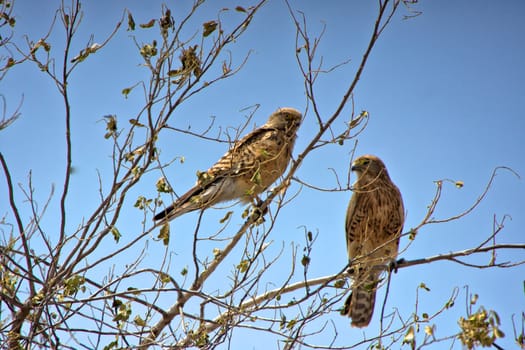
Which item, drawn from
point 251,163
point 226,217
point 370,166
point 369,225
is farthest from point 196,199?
point 370,166

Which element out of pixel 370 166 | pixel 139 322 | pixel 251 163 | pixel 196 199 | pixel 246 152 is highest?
pixel 370 166

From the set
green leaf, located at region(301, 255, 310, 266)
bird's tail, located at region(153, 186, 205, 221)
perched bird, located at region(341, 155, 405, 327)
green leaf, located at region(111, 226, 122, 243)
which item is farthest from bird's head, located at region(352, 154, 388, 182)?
green leaf, located at region(111, 226, 122, 243)

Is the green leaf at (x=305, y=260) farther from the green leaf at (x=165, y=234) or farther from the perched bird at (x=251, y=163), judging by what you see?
the perched bird at (x=251, y=163)

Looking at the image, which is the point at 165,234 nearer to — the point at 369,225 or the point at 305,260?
the point at 305,260

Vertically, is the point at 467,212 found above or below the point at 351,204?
below

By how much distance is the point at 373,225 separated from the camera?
5.15m

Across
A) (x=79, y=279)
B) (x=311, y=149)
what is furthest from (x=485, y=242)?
(x=79, y=279)

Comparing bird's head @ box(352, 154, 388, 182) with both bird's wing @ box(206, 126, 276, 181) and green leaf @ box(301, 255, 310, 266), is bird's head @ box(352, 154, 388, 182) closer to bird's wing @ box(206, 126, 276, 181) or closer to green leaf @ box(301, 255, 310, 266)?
bird's wing @ box(206, 126, 276, 181)

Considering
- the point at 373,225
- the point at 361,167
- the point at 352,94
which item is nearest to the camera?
the point at 352,94

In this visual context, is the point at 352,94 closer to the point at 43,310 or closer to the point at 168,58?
the point at 168,58

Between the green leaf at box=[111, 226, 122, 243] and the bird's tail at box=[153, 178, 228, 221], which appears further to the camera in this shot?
the bird's tail at box=[153, 178, 228, 221]

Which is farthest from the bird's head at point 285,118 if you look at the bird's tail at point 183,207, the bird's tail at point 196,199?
the bird's tail at point 183,207

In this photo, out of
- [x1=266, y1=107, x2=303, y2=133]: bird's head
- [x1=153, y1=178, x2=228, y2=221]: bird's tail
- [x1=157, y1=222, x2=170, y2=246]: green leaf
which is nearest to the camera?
[x1=157, y1=222, x2=170, y2=246]: green leaf

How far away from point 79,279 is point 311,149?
136 cm
